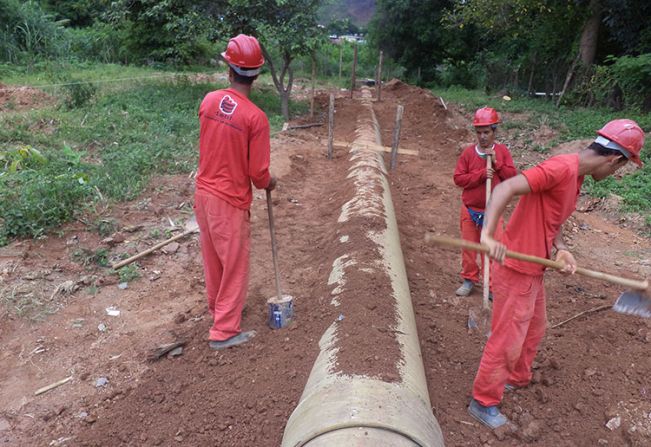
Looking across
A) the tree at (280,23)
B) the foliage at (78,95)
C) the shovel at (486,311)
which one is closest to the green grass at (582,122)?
the shovel at (486,311)

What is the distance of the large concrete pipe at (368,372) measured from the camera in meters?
2.23

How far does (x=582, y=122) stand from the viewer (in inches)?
404

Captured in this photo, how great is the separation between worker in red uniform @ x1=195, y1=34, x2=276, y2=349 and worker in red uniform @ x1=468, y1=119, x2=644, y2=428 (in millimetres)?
1621

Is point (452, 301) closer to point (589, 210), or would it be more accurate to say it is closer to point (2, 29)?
point (589, 210)

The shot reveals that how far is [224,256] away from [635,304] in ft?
8.19

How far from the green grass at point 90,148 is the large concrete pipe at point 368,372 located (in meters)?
2.94

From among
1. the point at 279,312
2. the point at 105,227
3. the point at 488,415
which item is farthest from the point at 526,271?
the point at 105,227

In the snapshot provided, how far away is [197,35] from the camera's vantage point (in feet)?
33.2

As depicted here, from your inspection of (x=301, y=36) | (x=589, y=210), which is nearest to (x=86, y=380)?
(x=589, y=210)

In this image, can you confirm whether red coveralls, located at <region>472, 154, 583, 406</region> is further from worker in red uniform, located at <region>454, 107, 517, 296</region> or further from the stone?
worker in red uniform, located at <region>454, 107, 517, 296</region>

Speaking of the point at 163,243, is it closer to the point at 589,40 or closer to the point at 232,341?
the point at 232,341

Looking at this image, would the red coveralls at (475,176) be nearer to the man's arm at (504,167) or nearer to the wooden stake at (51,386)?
the man's arm at (504,167)

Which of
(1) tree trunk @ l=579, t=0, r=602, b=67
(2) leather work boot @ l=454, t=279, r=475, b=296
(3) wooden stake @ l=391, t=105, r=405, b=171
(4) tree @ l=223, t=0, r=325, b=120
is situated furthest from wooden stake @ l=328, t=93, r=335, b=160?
(1) tree trunk @ l=579, t=0, r=602, b=67

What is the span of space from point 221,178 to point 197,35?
25.8ft
